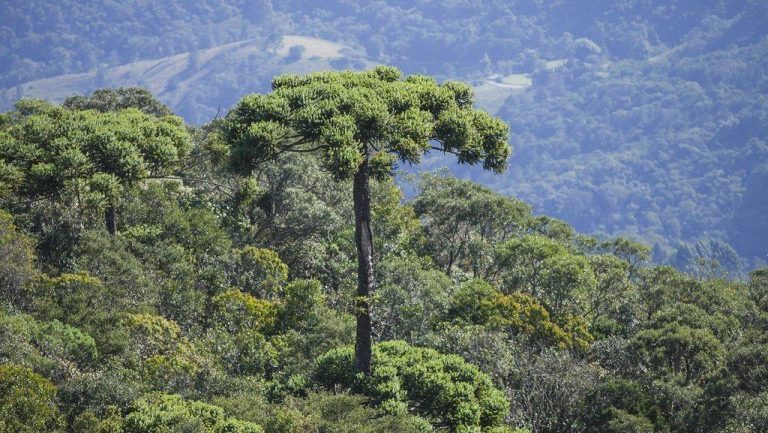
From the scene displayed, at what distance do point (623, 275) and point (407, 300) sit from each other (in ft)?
45.3

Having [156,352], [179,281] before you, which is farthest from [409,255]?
[156,352]

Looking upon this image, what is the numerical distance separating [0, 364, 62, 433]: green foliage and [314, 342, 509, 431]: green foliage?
7423 millimetres

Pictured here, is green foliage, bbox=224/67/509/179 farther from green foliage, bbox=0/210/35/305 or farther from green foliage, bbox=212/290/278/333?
green foliage, bbox=0/210/35/305

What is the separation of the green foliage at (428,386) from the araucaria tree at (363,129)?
0.64 meters

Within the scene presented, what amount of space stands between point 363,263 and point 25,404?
27.2 feet

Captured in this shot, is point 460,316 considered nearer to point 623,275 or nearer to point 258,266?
point 258,266

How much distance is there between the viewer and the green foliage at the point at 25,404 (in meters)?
17.3

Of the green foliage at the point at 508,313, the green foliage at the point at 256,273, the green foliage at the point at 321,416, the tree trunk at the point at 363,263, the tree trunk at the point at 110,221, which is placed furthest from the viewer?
the green foliage at the point at 508,313

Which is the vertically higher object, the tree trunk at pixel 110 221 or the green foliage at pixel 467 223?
the green foliage at pixel 467 223

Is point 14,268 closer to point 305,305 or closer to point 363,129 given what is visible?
point 305,305

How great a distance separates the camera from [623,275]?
40.7 meters

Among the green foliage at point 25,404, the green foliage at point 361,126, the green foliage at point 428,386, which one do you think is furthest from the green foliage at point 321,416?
the green foliage at point 361,126

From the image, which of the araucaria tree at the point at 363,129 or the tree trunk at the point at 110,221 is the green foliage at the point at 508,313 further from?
the tree trunk at the point at 110,221

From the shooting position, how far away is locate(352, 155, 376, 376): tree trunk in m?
21.5
